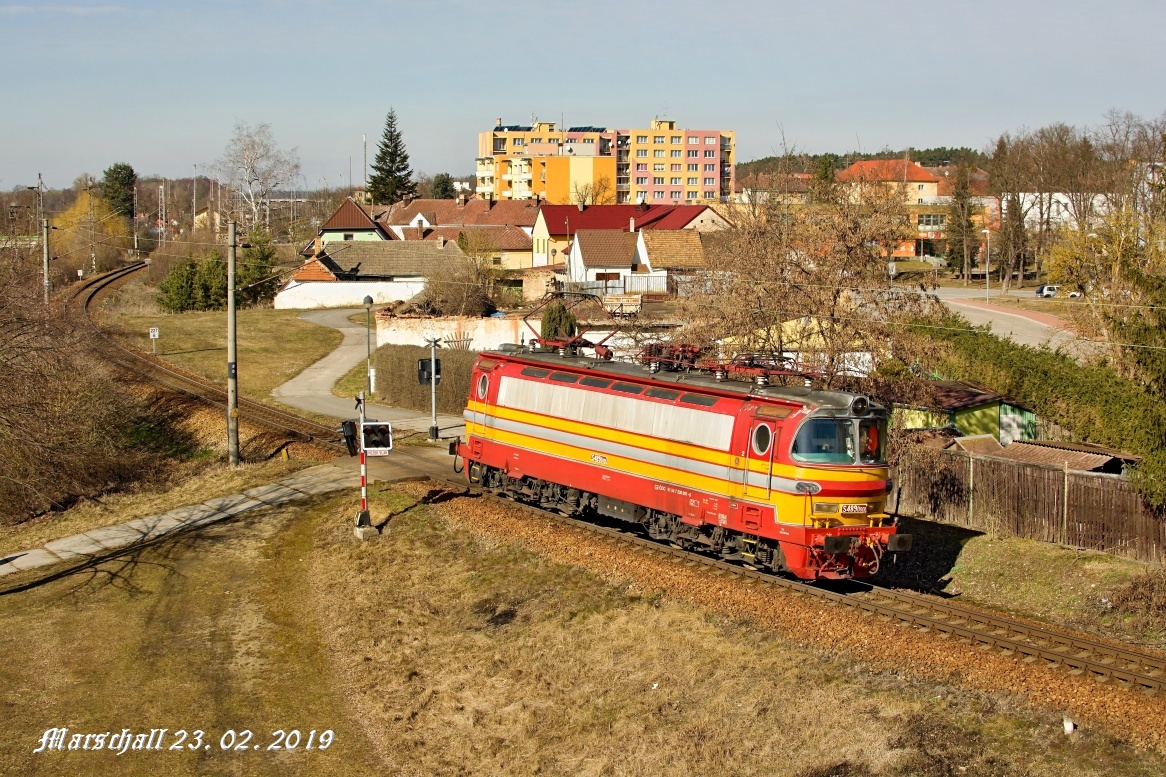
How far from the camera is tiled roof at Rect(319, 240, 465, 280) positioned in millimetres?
71438

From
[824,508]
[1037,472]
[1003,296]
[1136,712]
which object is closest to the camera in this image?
[1136,712]

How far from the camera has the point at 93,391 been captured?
37.2 metres

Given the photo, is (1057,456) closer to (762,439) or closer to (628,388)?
(762,439)

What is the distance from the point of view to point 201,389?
44.3 meters

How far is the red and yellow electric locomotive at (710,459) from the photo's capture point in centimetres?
1692

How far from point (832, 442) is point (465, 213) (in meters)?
95.0

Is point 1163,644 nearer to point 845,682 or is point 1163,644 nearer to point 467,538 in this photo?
point 845,682

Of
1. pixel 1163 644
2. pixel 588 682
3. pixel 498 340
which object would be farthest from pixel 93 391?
pixel 1163 644

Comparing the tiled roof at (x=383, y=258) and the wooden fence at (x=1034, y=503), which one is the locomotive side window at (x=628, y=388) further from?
the tiled roof at (x=383, y=258)

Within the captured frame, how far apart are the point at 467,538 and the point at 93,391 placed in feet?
69.5

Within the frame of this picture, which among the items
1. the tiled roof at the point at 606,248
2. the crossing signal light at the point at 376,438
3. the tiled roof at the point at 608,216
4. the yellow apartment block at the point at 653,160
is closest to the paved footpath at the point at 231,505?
the crossing signal light at the point at 376,438

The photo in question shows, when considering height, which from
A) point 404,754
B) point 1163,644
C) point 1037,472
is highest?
point 1037,472

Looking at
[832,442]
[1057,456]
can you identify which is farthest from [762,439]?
[1057,456]

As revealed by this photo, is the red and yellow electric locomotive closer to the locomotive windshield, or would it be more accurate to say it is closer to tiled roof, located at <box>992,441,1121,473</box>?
the locomotive windshield
